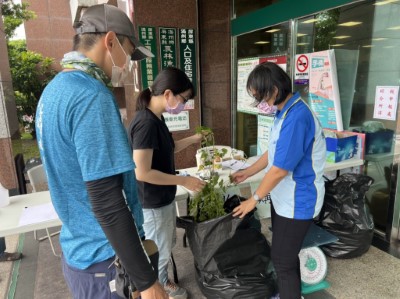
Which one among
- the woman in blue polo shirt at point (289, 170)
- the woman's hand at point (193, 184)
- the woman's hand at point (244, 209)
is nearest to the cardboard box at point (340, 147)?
the woman in blue polo shirt at point (289, 170)

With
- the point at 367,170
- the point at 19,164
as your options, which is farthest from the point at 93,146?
the point at 19,164

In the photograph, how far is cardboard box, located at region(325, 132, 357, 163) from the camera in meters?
2.65

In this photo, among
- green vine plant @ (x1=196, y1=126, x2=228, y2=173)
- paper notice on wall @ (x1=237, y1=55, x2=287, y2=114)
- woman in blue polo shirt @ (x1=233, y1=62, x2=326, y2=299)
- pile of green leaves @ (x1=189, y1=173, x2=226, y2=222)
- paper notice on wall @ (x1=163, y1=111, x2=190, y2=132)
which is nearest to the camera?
woman in blue polo shirt @ (x1=233, y1=62, x2=326, y2=299)

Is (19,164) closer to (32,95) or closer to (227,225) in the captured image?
(227,225)

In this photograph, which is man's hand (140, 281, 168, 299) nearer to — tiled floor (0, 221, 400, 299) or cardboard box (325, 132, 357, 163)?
tiled floor (0, 221, 400, 299)

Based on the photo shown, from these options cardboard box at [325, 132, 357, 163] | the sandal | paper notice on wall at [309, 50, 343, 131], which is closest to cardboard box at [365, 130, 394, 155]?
cardboard box at [325, 132, 357, 163]

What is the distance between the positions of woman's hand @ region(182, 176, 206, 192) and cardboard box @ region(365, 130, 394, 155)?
1.88 meters

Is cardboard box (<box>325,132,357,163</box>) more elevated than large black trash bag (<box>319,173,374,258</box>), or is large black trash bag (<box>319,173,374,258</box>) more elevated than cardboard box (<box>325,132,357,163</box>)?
cardboard box (<box>325,132,357,163</box>)

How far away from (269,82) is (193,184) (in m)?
0.76

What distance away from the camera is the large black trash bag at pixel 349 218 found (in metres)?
2.43

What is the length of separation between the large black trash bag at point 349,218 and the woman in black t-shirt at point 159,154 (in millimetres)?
1378

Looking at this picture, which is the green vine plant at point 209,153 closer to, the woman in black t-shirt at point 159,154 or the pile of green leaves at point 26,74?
the woman in black t-shirt at point 159,154

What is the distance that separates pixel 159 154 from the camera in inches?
67.6

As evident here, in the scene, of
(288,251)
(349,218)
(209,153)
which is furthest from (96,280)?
(349,218)
